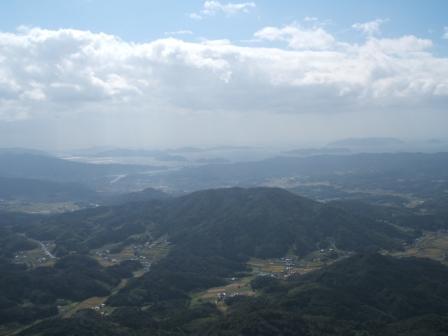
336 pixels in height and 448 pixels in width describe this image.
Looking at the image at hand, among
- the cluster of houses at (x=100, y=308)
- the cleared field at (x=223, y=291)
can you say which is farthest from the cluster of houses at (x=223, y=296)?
the cluster of houses at (x=100, y=308)

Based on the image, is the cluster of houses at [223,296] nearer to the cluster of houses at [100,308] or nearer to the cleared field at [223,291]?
the cleared field at [223,291]

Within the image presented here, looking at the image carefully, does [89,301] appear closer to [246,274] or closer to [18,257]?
[246,274]

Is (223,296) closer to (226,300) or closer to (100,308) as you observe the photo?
(226,300)

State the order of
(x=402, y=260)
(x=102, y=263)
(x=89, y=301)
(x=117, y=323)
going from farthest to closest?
1. (x=102, y=263)
2. (x=402, y=260)
3. (x=89, y=301)
4. (x=117, y=323)

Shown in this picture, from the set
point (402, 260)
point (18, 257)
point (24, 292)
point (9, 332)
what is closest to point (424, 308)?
point (402, 260)

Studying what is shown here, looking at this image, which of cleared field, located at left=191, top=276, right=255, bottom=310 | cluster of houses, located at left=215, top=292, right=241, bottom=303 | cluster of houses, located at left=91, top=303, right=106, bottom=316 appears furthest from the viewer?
cleared field, located at left=191, top=276, right=255, bottom=310

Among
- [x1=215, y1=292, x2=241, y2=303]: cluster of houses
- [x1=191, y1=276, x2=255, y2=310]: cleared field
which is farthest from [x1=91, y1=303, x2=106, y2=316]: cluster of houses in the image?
[x1=215, y1=292, x2=241, y2=303]: cluster of houses

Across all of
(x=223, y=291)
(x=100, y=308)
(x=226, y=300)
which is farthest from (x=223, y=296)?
(x=100, y=308)

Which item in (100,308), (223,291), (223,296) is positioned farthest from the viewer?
(223,291)

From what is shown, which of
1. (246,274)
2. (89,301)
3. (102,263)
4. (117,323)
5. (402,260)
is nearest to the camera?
(117,323)

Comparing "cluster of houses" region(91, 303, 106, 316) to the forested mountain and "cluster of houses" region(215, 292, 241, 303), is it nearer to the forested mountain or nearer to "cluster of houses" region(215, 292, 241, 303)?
the forested mountain

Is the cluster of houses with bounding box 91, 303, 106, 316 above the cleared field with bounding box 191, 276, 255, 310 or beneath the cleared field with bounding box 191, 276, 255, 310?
beneath
